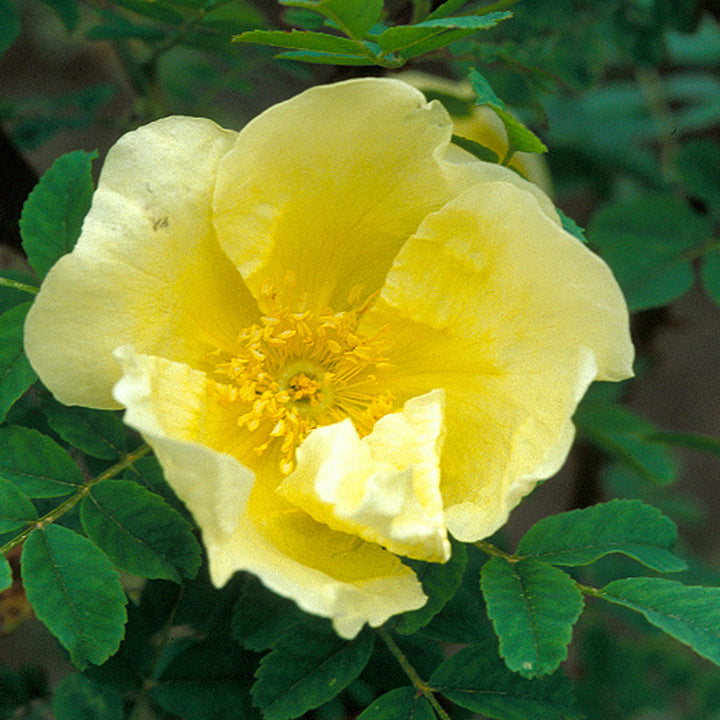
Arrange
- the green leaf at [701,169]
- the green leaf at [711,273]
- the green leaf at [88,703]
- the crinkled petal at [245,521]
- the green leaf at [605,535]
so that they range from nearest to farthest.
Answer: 1. the crinkled petal at [245,521]
2. the green leaf at [605,535]
3. the green leaf at [88,703]
4. the green leaf at [711,273]
5. the green leaf at [701,169]

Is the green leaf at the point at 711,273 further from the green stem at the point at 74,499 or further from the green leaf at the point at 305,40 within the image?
the green stem at the point at 74,499

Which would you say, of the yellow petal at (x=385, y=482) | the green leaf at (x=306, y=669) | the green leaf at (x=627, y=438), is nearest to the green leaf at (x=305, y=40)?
the yellow petal at (x=385, y=482)

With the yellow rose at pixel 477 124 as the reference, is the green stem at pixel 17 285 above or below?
below

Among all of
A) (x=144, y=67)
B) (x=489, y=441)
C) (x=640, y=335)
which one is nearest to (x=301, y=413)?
(x=489, y=441)

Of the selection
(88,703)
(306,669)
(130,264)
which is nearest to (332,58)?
(130,264)

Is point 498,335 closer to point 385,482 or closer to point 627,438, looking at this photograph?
point 385,482

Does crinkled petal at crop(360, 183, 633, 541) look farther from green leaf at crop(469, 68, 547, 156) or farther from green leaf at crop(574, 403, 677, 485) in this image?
green leaf at crop(574, 403, 677, 485)

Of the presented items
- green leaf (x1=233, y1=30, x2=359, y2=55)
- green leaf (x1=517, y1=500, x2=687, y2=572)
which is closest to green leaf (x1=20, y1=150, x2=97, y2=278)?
green leaf (x1=233, y1=30, x2=359, y2=55)
